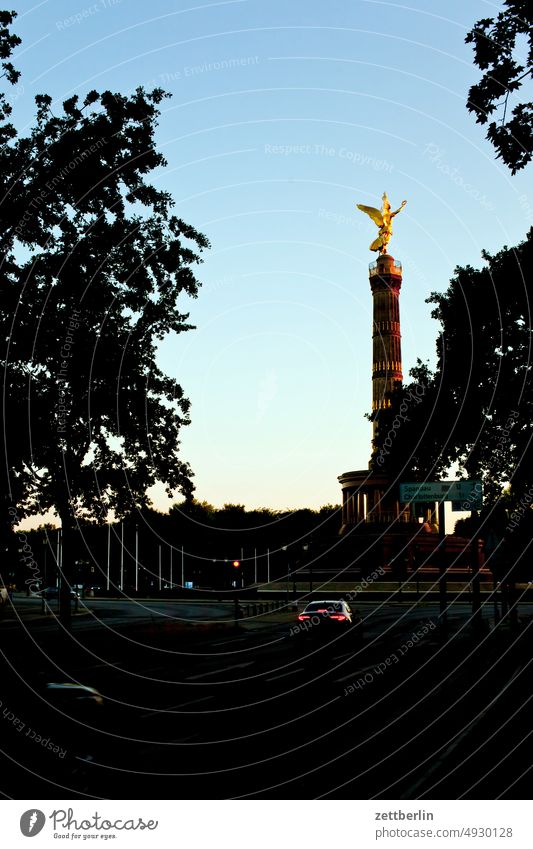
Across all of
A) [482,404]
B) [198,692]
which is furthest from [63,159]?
[482,404]

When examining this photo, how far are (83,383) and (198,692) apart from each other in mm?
10385

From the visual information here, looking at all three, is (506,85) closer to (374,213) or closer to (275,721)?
(275,721)

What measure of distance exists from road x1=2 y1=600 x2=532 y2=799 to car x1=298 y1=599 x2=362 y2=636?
0.63 m

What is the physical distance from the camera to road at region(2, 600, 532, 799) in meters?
9.38

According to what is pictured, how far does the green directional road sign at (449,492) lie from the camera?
3653cm

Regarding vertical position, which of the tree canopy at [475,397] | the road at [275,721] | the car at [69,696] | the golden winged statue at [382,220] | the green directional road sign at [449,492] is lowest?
the road at [275,721]

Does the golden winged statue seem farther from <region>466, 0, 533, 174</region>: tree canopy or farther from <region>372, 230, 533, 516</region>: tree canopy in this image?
<region>466, 0, 533, 174</region>: tree canopy

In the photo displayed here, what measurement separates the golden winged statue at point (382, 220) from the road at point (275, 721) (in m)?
76.3

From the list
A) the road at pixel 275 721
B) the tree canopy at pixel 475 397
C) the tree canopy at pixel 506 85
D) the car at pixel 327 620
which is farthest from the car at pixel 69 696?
the tree canopy at pixel 475 397

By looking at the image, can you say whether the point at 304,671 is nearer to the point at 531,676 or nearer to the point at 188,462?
the point at 531,676

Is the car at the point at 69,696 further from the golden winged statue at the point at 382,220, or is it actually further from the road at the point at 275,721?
the golden winged statue at the point at 382,220

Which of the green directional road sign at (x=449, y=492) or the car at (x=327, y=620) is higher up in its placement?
the green directional road sign at (x=449, y=492)

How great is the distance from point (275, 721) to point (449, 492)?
2326 cm

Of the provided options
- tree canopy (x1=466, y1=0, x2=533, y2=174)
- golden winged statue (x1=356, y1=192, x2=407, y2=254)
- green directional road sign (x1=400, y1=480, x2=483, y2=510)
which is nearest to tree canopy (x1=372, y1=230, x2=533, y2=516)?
green directional road sign (x1=400, y1=480, x2=483, y2=510)
